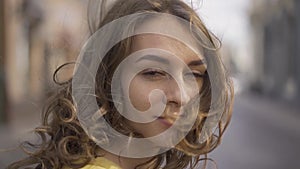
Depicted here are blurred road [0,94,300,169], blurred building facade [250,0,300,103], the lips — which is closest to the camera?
the lips

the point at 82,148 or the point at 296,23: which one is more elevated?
the point at 82,148

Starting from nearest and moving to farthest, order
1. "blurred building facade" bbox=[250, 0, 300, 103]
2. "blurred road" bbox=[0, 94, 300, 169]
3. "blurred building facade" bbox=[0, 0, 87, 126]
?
"blurred road" bbox=[0, 94, 300, 169]
"blurred building facade" bbox=[0, 0, 87, 126]
"blurred building facade" bbox=[250, 0, 300, 103]

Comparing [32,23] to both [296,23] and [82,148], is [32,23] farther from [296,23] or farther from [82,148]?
[82,148]

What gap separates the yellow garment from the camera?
128 cm

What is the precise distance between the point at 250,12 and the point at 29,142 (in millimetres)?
52141

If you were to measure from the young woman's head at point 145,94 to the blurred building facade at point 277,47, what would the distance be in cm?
2779

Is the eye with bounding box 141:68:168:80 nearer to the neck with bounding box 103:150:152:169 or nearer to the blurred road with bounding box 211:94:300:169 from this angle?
the neck with bounding box 103:150:152:169

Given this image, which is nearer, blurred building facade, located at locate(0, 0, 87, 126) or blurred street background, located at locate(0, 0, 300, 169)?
blurred street background, located at locate(0, 0, 300, 169)

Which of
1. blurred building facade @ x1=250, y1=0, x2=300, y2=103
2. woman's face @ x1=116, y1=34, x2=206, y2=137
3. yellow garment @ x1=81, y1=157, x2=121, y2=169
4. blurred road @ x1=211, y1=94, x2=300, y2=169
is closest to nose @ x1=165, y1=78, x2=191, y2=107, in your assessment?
woman's face @ x1=116, y1=34, x2=206, y2=137

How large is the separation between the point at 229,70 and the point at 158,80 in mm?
276

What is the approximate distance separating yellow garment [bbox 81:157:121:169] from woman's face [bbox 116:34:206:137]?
88mm

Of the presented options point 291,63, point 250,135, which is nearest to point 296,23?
point 291,63

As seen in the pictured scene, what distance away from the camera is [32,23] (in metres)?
26.2

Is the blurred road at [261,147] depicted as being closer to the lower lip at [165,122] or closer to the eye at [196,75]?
the eye at [196,75]
